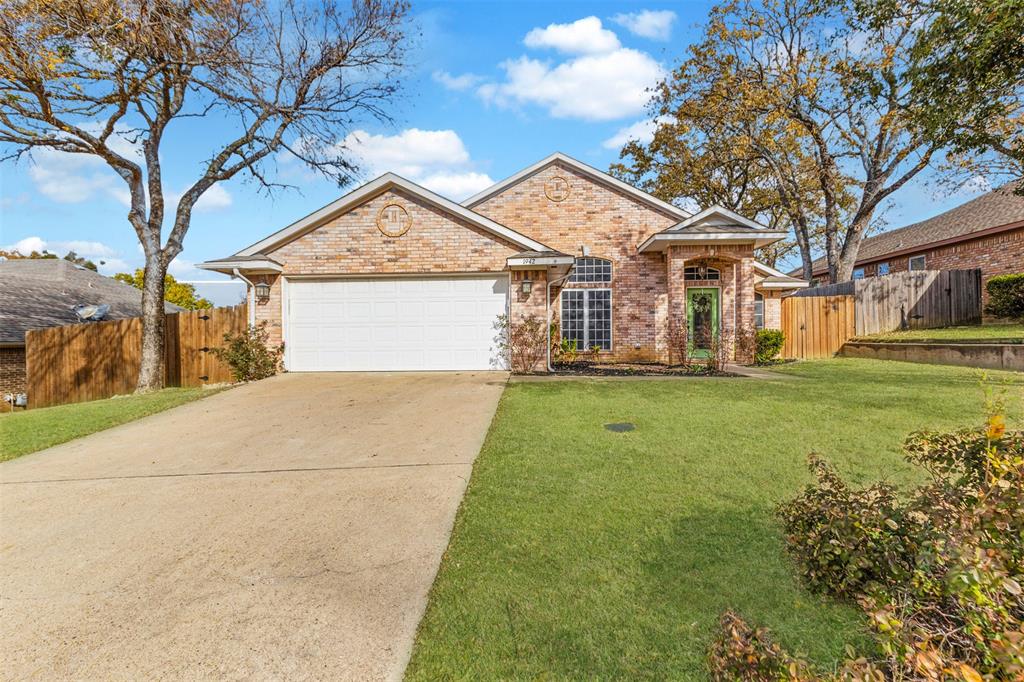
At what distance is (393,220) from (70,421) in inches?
268

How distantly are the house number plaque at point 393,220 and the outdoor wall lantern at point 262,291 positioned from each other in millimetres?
2991

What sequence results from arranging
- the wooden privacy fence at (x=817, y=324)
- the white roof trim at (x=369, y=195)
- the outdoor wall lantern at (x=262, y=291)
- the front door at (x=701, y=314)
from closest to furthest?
the white roof trim at (x=369, y=195) < the outdoor wall lantern at (x=262, y=291) < the front door at (x=701, y=314) < the wooden privacy fence at (x=817, y=324)

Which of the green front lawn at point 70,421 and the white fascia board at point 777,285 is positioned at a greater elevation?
the white fascia board at point 777,285

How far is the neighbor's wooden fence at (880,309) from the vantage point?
15094 millimetres

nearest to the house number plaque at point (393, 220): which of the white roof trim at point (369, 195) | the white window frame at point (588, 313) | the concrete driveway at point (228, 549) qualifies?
the white roof trim at point (369, 195)

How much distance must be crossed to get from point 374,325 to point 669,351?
8028mm

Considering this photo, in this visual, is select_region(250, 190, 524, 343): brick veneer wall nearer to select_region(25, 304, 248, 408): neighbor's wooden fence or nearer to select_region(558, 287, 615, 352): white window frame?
select_region(25, 304, 248, 408): neighbor's wooden fence

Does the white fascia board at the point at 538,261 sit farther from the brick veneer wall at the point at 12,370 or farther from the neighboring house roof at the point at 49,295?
the brick veneer wall at the point at 12,370

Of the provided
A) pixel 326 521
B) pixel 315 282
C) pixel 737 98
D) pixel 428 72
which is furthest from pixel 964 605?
pixel 737 98

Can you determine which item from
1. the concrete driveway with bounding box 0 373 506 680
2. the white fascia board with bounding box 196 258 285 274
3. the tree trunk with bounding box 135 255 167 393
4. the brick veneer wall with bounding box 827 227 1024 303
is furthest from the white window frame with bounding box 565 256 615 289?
the brick veneer wall with bounding box 827 227 1024 303

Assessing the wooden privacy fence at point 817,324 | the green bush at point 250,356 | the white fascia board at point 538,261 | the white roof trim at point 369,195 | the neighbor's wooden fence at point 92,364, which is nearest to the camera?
the green bush at point 250,356

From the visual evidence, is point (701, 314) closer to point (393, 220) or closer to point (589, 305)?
point (589, 305)

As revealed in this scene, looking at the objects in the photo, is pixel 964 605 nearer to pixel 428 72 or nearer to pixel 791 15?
pixel 428 72

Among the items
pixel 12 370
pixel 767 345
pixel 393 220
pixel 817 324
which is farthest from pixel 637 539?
pixel 12 370
